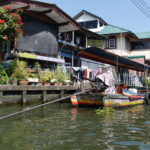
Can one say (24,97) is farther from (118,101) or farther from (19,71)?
(118,101)

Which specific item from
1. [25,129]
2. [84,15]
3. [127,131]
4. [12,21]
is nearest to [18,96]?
[12,21]

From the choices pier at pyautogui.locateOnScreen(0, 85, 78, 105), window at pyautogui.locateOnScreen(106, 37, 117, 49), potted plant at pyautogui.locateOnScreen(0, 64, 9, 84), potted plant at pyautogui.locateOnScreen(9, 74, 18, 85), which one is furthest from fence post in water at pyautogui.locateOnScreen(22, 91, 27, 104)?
window at pyautogui.locateOnScreen(106, 37, 117, 49)

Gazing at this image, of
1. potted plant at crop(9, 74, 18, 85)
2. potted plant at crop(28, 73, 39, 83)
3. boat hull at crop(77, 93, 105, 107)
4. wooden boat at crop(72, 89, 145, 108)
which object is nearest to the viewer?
wooden boat at crop(72, 89, 145, 108)

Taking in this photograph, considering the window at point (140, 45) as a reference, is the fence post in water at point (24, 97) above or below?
below

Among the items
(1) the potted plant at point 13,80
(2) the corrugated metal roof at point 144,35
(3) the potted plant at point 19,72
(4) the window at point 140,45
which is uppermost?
(2) the corrugated metal roof at point 144,35

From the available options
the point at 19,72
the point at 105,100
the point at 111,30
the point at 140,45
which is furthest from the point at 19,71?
the point at 140,45

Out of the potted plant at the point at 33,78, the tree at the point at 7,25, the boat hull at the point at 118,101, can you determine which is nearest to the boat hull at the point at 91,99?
the boat hull at the point at 118,101

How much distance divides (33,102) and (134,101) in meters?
5.83

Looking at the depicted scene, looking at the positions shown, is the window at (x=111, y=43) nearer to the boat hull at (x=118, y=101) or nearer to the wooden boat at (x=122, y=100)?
the wooden boat at (x=122, y=100)

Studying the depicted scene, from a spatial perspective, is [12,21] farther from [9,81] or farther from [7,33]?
[9,81]

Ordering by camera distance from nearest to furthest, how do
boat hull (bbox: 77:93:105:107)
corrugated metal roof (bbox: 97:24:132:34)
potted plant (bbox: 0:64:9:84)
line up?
boat hull (bbox: 77:93:105:107), potted plant (bbox: 0:64:9:84), corrugated metal roof (bbox: 97:24:132:34)

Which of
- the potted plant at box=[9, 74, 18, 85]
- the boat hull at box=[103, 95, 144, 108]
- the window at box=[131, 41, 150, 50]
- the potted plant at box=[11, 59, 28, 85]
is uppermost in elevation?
the window at box=[131, 41, 150, 50]

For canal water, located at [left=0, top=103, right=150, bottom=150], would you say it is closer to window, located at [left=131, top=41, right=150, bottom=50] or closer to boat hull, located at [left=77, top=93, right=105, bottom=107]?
boat hull, located at [left=77, top=93, right=105, bottom=107]

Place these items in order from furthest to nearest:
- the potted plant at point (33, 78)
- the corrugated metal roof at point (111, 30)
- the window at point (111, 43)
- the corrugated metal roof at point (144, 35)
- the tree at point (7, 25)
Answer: the corrugated metal roof at point (144, 35) → the window at point (111, 43) → the corrugated metal roof at point (111, 30) → the potted plant at point (33, 78) → the tree at point (7, 25)
